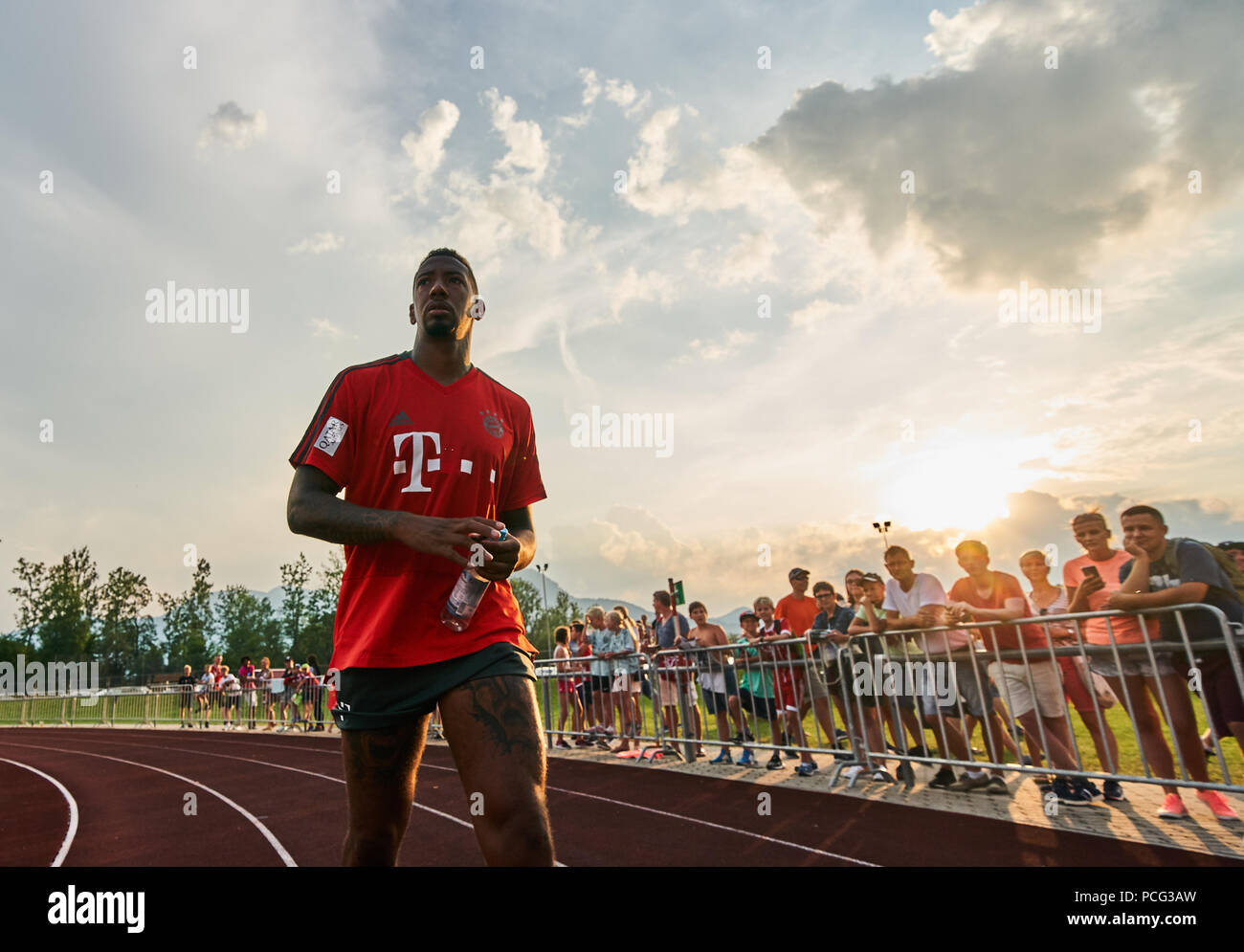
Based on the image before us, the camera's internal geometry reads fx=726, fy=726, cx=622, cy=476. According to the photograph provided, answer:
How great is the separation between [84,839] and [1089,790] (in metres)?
9.06

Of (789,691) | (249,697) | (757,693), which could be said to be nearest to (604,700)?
(757,693)

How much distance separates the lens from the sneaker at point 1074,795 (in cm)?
581

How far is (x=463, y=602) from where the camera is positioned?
225 cm

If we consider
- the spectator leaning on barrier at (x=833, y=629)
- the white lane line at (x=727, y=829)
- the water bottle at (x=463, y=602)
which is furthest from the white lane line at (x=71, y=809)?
the spectator leaning on barrier at (x=833, y=629)

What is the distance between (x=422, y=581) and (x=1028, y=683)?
531 cm

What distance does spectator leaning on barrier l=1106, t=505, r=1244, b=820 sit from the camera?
473 centimetres

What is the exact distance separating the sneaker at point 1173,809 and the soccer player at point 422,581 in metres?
5.24

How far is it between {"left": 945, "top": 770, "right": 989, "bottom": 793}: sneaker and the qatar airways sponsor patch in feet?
21.2

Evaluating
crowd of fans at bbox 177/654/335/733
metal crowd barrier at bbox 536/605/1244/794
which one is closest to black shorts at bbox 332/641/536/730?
metal crowd barrier at bbox 536/605/1244/794

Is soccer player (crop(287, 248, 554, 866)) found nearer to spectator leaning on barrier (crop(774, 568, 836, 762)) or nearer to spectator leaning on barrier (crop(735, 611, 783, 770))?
spectator leaning on barrier (crop(774, 568, 836, 762))

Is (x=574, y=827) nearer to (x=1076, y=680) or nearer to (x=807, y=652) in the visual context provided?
(x=807, y=652)

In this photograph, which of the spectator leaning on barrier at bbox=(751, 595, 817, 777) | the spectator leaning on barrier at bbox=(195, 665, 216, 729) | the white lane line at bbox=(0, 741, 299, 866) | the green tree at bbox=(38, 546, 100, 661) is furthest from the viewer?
the green tree at bbox=(38, 546, 100, 661)

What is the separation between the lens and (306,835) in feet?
20.9
